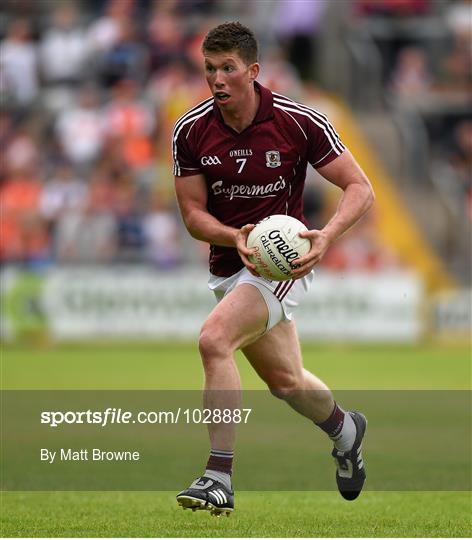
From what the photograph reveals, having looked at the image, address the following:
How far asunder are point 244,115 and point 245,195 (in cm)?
49

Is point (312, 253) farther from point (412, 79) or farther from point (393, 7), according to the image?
point (393, 7)

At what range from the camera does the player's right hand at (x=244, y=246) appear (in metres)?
8.09

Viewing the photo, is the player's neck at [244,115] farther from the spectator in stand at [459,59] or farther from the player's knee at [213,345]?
the spectator in stand at [459,59]

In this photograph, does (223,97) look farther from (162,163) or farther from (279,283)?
(162,163)

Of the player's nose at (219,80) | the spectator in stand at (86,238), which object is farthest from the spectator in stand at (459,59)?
the player's nose at (219,80)

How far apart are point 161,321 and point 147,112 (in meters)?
3.92

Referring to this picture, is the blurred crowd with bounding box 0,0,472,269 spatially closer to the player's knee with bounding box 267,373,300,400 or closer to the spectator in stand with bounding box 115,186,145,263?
the spectator in stand with bounding box 115,186,145,263

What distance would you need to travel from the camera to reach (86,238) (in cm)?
2258

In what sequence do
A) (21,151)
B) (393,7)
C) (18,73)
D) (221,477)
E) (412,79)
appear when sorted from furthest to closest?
(393,7) < (412,79) < (18,73) < (21,151) < (221,477)

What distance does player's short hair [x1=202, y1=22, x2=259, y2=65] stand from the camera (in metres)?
8.09

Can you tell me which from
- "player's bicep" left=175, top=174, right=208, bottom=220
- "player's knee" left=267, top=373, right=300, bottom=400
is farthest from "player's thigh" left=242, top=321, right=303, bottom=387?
"player's bicep" left=175, top=174, right=208, bottom=220

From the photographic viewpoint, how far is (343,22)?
89.7 feet

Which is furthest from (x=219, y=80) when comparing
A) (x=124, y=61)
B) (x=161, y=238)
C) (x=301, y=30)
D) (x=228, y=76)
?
(x=301, y=30)

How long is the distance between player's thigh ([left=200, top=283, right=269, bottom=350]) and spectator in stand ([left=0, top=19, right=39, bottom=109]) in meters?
17.7
